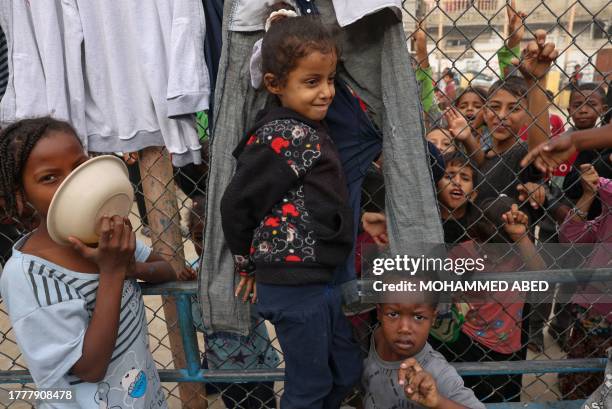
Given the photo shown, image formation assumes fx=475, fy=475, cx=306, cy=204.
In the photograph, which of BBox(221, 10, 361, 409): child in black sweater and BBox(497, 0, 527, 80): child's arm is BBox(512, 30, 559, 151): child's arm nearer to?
BBox(497, 0, 527, 80): child's arm

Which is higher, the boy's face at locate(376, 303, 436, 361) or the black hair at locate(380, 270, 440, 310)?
the black hair at locate(380, 270, 440, 310)

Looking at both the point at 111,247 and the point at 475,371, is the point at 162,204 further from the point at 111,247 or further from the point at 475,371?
the point at 475,371

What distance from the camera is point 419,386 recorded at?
1485 millimetres

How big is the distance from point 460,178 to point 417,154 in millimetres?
728

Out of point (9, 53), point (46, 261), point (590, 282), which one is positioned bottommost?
point (590, 282)

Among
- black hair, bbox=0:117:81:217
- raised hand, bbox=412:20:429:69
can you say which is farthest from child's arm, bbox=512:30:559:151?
black hair, bbox=0:117:81:217

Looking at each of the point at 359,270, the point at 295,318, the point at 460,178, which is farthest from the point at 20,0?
the point at 460,178

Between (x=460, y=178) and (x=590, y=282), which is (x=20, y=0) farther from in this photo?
(x=590, y=282)

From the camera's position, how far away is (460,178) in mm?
2246

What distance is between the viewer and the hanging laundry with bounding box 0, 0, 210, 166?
164 centimetres

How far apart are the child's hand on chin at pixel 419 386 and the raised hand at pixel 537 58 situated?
1.16 meters

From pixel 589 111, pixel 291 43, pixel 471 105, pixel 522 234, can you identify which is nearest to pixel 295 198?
pixel 291 43

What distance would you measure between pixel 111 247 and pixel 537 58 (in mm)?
1582

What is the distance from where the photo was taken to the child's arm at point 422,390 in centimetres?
146
